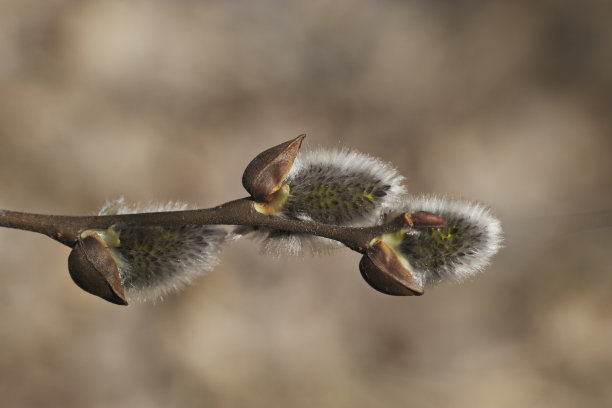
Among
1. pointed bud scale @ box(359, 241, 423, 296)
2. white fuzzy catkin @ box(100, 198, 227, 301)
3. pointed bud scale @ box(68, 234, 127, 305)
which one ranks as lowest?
pointed bud scale @ box(68, 234, 127, 305)

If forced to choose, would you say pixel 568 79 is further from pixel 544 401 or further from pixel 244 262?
pixel 244 262

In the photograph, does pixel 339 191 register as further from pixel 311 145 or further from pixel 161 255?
pixel 311 145

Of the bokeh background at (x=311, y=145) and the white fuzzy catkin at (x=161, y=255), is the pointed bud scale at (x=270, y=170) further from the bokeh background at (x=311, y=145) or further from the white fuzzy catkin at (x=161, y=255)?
the bokeh background at (x=311, y=145)

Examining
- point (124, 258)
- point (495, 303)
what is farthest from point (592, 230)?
point (124, 258)

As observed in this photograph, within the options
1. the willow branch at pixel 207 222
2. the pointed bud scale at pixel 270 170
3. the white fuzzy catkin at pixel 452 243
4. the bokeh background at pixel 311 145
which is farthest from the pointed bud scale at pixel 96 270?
the bokeh background at pixel 311 145

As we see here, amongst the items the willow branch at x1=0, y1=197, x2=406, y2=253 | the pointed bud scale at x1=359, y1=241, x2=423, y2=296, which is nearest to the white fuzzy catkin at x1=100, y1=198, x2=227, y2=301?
the willow branch at x1=0, y1=197, x2=406, y2=253

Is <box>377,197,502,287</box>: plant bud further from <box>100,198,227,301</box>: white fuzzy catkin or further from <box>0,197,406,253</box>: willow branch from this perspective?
<box>100,198,227,301</box>: white fuzzy catkin
